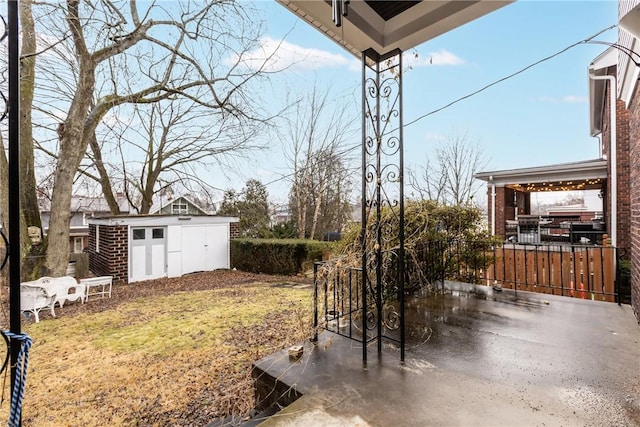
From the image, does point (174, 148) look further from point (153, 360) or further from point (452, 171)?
point (452, 171)

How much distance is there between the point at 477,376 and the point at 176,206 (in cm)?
1469

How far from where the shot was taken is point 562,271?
5.33 metres

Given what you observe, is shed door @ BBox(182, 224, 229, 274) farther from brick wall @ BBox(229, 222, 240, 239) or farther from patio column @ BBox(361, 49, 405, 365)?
patio column @ BBox(361, 49, 405, 365)

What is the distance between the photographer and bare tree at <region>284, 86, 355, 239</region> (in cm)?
1303

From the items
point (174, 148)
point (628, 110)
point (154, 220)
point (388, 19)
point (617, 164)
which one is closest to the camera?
point (388, 19)

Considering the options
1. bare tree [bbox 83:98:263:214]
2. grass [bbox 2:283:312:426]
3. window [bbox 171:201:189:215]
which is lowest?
grass [bbox 2:283:312:426]

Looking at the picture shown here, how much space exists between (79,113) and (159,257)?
14.3 ft

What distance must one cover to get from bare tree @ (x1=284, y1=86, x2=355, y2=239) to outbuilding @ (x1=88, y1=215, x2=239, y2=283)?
374 centimetres

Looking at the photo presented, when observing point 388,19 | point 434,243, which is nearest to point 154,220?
point 434,243

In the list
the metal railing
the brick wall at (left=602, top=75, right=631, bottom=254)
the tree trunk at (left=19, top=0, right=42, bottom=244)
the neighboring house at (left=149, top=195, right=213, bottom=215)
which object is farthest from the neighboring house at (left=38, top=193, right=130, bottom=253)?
the brick wall at (left=602, top=75, right=631, bottom=254)

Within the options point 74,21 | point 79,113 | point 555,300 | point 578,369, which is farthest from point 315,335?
point 79,113

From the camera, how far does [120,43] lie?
20.9 feet

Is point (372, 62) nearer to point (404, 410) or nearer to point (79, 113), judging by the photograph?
point (404, 410)

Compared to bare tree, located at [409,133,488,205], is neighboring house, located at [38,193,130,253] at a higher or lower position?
lower
